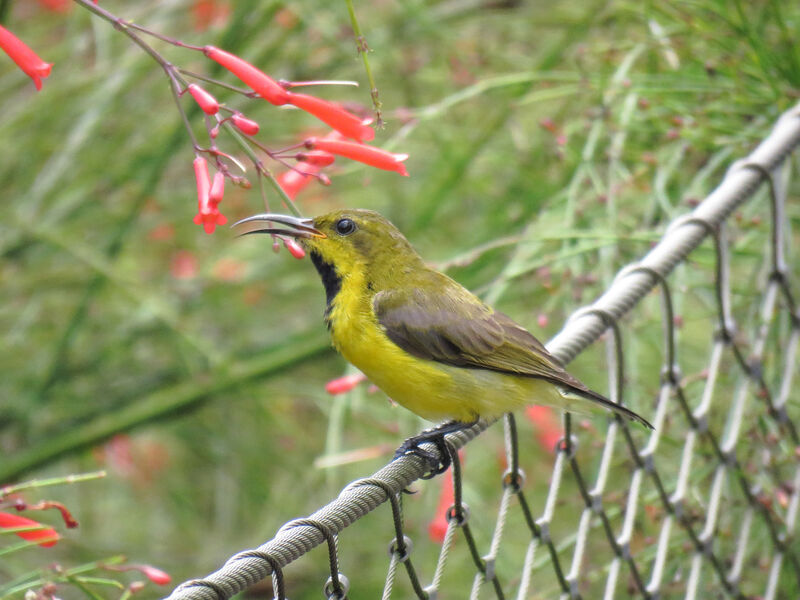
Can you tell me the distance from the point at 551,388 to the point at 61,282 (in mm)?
2128

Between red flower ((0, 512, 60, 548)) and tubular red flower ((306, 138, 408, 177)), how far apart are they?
2.27 feet

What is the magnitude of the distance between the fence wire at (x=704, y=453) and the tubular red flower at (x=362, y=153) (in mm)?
488

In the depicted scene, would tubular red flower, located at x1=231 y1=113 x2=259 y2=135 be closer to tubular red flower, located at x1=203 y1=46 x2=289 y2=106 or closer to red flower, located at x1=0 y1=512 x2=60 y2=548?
tubular red flower, located at x1=203 y1=46 x2=289 y2=106

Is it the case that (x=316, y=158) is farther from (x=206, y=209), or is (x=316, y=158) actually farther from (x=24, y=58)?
(x=24, y=58)

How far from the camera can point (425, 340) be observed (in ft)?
8.20

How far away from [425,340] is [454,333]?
0.26ft

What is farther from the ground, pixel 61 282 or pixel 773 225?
pixel 773 225

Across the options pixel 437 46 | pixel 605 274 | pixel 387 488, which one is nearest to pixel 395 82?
pixel 437 46

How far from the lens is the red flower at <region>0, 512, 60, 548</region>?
61.9 inches

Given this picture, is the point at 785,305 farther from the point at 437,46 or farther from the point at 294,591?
the point at 294,591

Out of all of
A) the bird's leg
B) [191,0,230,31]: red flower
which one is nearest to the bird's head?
the bird's leg

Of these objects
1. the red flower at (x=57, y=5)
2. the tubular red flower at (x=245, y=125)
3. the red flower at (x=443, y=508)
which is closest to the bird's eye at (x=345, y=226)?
the red flower at (x=443, y=508)

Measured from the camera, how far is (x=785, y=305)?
282 cm

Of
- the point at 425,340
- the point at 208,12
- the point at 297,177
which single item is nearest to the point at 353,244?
the point at 425,340
